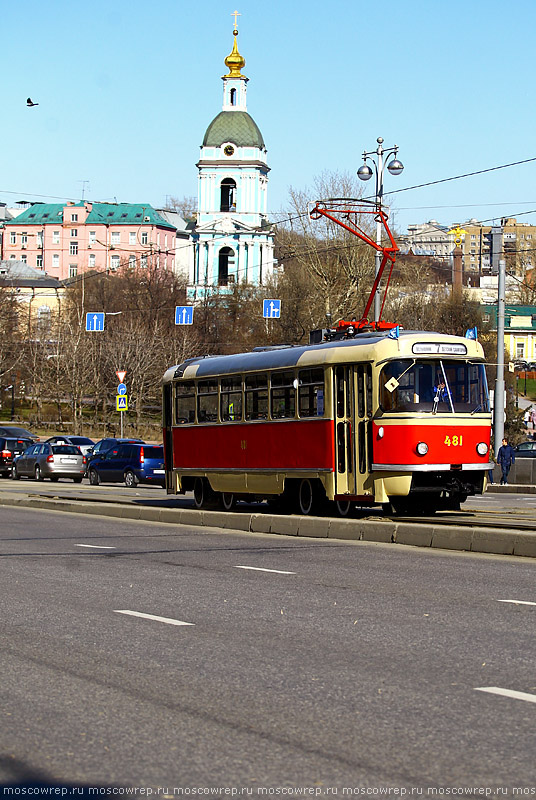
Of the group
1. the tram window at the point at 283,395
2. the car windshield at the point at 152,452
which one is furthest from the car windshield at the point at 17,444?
the tram window at the point at 283,395

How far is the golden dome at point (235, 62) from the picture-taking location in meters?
109

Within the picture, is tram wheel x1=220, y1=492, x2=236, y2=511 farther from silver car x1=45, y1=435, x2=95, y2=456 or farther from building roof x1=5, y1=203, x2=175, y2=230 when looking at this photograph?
building roof x1=5, y1=203, x2=175, y2=230

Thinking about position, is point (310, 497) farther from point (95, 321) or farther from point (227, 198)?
point (227, 198)

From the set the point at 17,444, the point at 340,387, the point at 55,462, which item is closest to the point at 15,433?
the point at 17,444

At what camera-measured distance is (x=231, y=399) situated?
2431 cm

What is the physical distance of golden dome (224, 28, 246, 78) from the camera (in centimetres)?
10933

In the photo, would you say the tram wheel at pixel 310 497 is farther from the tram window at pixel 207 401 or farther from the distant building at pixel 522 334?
the distant building at pixel 522 334

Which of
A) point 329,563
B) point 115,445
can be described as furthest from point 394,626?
point 115,445

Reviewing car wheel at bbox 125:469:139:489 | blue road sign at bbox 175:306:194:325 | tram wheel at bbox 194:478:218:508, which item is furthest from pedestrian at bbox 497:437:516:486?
blue road sign at bbox 175:306:194:325

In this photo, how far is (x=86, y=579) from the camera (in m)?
12.5

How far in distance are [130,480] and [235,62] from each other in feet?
250

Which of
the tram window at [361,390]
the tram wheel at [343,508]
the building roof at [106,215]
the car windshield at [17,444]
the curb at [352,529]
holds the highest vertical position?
the building roof at [106,215]

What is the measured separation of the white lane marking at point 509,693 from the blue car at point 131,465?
111 ft

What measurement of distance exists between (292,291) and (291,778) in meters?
65.5
